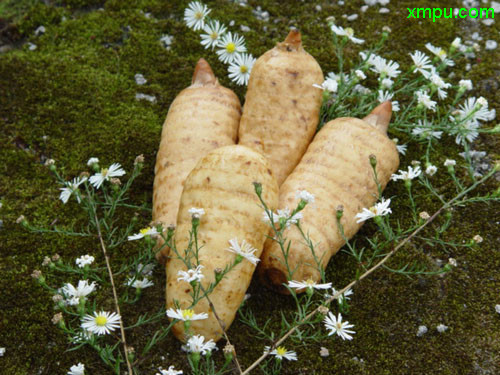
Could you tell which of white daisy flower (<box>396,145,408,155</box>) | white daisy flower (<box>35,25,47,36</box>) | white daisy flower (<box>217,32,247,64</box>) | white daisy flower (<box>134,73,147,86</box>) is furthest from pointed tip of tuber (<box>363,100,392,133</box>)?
white daisy flower (<box>35,25,47,36</box>)

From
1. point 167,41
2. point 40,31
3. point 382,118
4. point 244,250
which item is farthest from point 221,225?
point 40,31

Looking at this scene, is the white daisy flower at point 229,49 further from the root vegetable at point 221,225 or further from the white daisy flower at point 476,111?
the white daisy flower at point 476,111

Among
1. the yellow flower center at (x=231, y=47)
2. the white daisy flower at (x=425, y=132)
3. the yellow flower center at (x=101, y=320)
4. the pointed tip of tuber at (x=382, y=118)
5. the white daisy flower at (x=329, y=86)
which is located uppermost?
the yellow flower center at (x=231, y=47)

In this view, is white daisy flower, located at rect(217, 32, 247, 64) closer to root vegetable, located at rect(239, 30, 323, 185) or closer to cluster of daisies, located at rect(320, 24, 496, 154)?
root vegetable, located at rect(239, 30, 323, 185)

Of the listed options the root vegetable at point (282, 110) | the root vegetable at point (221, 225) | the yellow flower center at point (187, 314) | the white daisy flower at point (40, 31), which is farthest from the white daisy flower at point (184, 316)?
the white daisy flower at point (40, 31)

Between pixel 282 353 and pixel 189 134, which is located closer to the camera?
pixel 282 353

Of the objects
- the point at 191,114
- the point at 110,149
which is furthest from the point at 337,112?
the point at 110,149

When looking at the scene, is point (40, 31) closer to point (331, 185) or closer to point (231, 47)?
point (231, 47)
